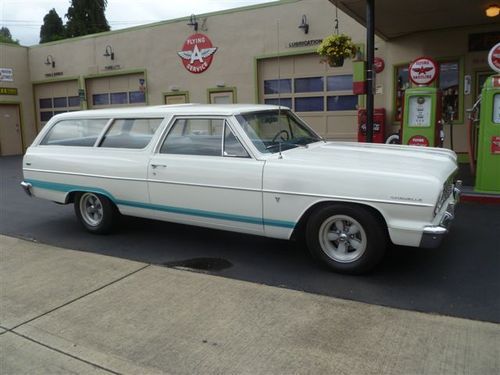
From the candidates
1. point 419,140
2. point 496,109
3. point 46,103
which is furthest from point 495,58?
point 46,103

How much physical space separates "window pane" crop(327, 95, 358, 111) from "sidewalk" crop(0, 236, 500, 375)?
9489mm

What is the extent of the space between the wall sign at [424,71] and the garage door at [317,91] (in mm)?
4121

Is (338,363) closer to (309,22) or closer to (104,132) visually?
(104,132)

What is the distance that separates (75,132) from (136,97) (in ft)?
36.9

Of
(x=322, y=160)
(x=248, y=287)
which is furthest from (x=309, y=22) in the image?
(x=248, y=287)

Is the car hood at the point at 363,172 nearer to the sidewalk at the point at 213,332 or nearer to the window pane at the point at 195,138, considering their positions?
the window pane at the point at 195,138

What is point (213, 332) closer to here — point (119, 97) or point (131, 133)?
point (131, 133)

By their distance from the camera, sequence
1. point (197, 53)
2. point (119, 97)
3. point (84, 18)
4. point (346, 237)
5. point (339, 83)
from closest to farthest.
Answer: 1. point (346, 237)
2. point (339, 83)
3. point (197, 53)
4. point (119, 97)
5. point (84, 18)

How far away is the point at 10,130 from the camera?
20281mm

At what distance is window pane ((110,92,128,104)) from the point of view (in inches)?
691

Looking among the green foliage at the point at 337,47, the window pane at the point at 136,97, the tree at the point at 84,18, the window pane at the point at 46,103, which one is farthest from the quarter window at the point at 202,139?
the tree at the point at 84,18

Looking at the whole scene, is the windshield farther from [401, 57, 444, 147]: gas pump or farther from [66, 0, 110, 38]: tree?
[66, 0, 110, 38]: tree

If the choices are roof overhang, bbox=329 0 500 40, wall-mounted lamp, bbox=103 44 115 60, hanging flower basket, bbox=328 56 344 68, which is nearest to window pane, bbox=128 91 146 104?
wall-mounted lamp, bbox=103 44 115 60

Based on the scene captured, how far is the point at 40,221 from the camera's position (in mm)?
7270
